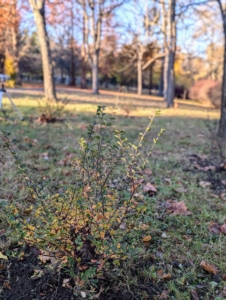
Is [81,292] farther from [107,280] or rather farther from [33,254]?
[33,254]

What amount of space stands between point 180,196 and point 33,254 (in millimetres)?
1710

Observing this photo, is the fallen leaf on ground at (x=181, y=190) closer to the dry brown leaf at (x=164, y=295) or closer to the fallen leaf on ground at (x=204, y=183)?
the fallen leaf on ground at (x=204, y=183)

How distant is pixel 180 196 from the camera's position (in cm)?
292

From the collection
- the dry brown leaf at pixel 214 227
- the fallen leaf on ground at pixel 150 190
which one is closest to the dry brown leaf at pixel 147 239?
the dry brown leaf at pixel 214 227

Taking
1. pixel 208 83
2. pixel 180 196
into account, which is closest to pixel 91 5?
pixel 208 83

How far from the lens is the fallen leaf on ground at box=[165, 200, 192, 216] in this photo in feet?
8.19

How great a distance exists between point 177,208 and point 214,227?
1.26 ft

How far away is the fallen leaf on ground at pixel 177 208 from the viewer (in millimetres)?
2497

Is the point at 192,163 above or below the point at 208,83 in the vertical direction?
below

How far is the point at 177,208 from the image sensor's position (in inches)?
101

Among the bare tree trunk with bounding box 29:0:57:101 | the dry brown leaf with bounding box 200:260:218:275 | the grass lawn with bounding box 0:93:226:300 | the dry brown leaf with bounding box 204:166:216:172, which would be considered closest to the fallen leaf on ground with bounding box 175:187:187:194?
the grass lawn with bounding box 0:93:226:300

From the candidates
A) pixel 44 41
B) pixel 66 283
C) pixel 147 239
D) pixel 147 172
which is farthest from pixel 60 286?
pixel 44 41

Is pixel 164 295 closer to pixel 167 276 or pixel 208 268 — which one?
pixel 167 276

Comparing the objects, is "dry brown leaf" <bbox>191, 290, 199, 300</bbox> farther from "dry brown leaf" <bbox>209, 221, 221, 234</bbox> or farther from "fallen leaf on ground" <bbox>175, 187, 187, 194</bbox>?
"fallen leaf on ground" <bbox>175, 187, 187, 194</bbox>
